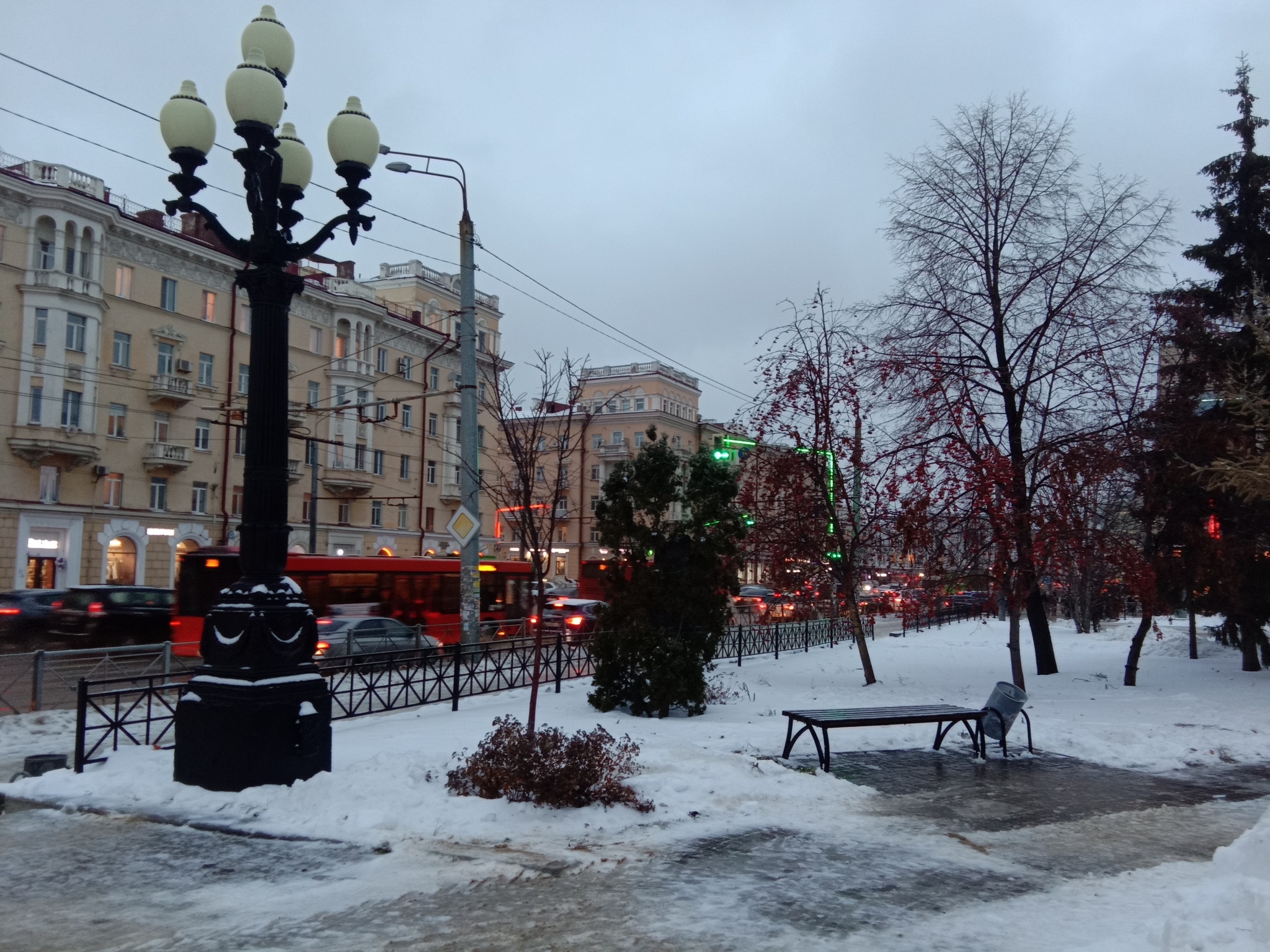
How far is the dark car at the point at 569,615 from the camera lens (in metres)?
27.7

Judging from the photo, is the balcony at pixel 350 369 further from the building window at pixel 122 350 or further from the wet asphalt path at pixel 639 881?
the wet asphalt path at pixel 639 881

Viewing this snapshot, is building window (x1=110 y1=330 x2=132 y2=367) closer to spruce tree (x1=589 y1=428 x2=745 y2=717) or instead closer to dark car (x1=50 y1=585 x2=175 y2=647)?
dark car (x1=50 y1=585 x2=175 y2=647)

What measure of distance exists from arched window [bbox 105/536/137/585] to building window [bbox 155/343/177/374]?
759 centimetres

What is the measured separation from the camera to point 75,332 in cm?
3844

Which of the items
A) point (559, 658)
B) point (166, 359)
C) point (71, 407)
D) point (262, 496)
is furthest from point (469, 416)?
point (166, 359)

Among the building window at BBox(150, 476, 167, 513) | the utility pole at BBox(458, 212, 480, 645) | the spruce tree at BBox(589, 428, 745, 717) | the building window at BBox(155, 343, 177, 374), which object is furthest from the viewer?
the building window at BBox(155, 343, 177, 374)

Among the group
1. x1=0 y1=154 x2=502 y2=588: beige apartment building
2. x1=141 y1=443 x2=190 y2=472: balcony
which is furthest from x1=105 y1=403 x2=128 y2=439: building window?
x1=141 y1=443 x2=190 y2=472: balcony

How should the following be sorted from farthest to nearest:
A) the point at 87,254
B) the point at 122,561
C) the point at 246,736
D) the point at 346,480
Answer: the point at 346,480 < the point at 122,561 < the point at 87,254 < the point at 246,736

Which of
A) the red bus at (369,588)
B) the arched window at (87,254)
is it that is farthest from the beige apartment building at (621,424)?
the red bus at (369,588)

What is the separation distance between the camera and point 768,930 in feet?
17.2

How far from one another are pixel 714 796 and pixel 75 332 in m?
39.2

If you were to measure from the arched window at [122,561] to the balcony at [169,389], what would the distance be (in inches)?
246

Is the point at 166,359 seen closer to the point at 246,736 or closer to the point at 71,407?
the point at 71,407

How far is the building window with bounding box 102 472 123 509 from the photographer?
39875 millimetres
